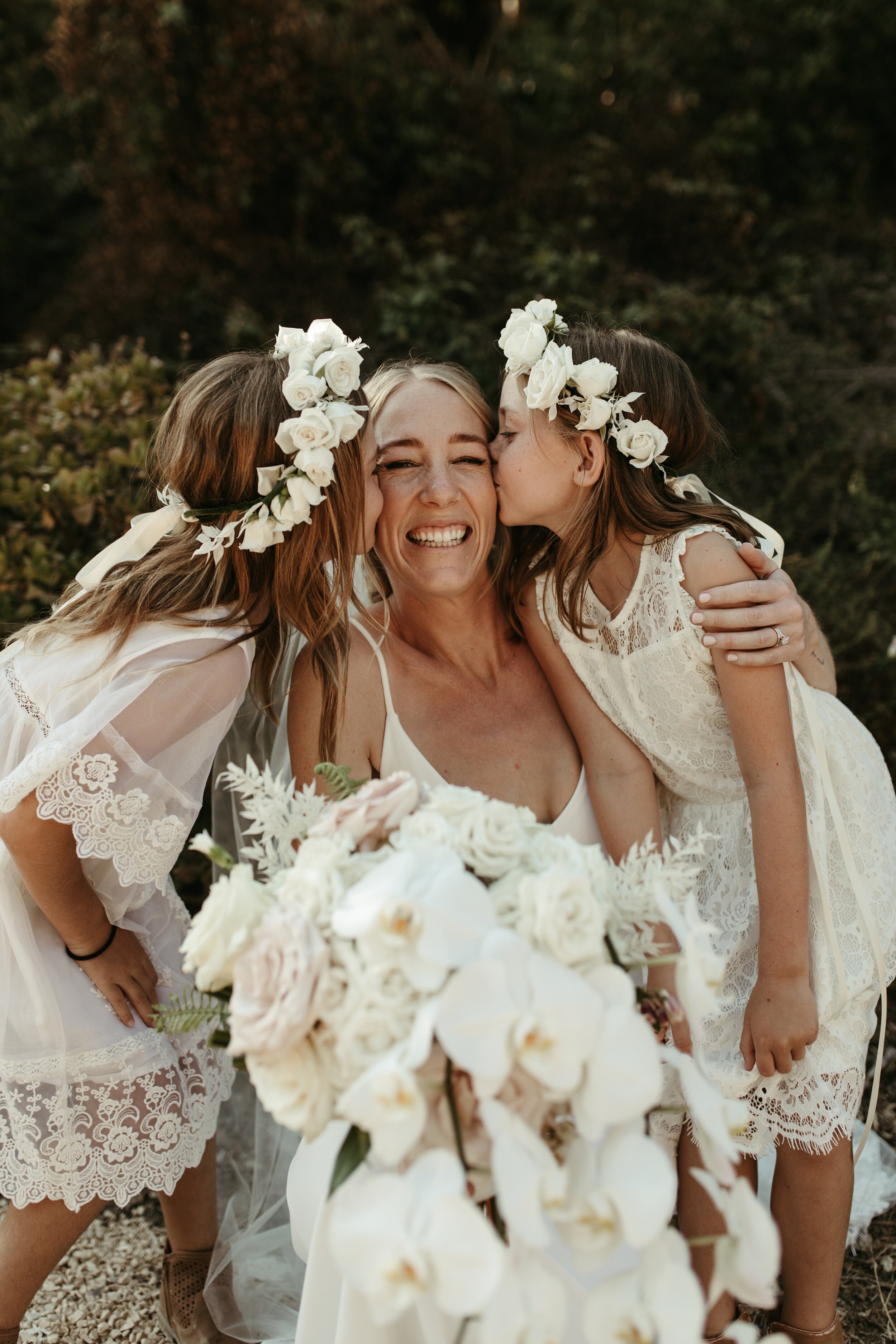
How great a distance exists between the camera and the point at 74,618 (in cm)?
239

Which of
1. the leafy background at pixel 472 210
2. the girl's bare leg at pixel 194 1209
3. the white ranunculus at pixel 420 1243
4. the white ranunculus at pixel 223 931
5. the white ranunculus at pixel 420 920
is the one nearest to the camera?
the white ranunculus at pixel 420 1243

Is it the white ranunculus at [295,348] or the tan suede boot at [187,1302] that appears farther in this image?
the tan suede boot at [187,1302]

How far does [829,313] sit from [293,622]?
496cm

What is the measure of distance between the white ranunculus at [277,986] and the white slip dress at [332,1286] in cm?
26

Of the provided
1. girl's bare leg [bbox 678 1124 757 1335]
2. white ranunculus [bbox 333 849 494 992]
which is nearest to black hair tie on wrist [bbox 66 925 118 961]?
white ranunculus [bbox 333 849 494 992]

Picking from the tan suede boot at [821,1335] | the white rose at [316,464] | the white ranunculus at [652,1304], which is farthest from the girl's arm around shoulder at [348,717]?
the tan suede boot at [821,1335]

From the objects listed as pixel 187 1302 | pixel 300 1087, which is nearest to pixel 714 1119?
pixel 300 1087

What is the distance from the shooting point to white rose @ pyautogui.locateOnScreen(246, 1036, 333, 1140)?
1317 mm

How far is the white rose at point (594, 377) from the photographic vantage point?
2.42 m

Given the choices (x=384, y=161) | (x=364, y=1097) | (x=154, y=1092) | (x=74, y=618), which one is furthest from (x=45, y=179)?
(x=364, y=1097)

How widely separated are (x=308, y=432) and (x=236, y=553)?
34cm

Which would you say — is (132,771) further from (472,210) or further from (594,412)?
(472,210)

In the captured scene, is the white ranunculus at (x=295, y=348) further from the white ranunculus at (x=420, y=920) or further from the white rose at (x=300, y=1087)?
Answer: the white rose at (x=300, y=1087)

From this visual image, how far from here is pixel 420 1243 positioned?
117cm
